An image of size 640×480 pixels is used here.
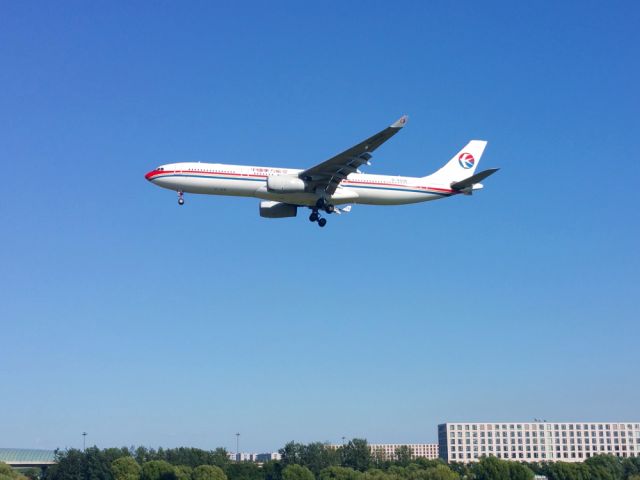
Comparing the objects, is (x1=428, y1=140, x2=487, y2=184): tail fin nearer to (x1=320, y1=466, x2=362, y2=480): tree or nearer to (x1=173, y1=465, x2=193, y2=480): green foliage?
(x1=320, y1=466, x2=362, y2=480): tree

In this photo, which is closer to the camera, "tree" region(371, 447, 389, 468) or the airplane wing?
the airplane wing

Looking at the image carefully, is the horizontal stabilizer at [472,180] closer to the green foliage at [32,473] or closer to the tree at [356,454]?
the tree at [356,454]

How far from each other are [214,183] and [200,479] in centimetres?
7230

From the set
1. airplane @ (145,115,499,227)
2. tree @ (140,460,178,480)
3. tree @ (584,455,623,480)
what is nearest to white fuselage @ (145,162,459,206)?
airplane @ (145,115,499,227)

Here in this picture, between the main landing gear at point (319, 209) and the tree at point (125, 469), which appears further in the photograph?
the tree at point (125, 469)

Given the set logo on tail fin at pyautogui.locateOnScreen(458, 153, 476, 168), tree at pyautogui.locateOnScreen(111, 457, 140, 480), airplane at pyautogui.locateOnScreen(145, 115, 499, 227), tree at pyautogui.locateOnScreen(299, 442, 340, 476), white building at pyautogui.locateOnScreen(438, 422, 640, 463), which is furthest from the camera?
white building at pyautogui.locateOnScreen(438, 422, 640, 463)

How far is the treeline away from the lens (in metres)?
122

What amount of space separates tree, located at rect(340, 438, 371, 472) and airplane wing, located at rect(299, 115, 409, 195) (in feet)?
297

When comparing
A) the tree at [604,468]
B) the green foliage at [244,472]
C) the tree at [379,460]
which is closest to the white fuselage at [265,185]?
the green foliage at [244,472]

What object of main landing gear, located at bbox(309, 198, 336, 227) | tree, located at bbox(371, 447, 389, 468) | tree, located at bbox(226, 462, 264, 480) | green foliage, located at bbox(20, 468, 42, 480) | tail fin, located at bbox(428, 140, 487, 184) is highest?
tail fin, located at bbox(428, 140, 487, 184)

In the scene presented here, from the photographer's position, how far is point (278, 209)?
67.0 meters

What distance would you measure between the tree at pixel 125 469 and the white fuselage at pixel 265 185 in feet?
245

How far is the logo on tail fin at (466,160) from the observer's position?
72875 millimetres

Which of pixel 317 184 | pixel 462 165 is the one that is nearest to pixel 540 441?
pixel 462 165
